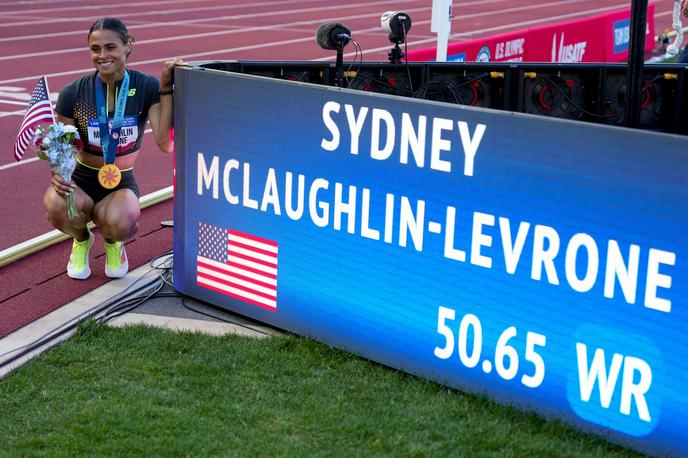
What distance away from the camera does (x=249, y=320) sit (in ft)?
21.7

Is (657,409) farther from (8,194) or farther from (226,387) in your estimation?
(8,194)

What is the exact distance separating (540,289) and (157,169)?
6549 millimetres

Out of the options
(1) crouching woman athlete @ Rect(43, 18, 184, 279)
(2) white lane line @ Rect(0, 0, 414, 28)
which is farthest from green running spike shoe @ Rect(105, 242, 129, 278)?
(2) white lane line @ Rect(0, 0, 414, 28)

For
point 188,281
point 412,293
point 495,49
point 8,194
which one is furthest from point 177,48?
point 412,293

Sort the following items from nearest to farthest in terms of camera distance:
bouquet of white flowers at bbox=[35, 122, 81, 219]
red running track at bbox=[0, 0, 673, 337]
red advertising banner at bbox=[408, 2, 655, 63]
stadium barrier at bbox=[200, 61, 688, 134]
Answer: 1. bouquet of white flowers at bbox=[35, 122, 81, 219]
2. red running track at bbox=[0, 0, 673, 337]
3. stadium barrier at bbox=[200, 61, 688, 134]
4. red advertising banner at bbox=[408, 2, 655, 63]

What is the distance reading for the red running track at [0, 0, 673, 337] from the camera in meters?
7.60

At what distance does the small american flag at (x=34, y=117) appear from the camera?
6.82 metres

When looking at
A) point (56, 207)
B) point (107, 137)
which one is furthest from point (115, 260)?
point (107, 137)

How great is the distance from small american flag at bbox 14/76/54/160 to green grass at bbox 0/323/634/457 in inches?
55.8

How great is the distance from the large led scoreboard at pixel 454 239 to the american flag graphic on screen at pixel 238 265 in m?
0.01

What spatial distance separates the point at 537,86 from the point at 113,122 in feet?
11.0

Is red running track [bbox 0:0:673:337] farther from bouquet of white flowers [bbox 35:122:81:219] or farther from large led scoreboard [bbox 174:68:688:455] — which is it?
large led scoreboard [bbox 174:68:688:455]

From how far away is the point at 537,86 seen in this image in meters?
8.55

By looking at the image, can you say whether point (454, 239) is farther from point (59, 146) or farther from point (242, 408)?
point (59, 146)
